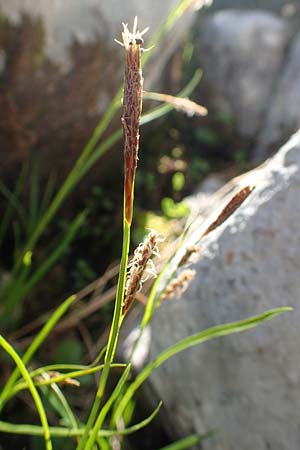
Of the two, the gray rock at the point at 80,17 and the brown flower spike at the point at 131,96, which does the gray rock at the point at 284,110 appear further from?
the brown flower spike at the point at 131,96

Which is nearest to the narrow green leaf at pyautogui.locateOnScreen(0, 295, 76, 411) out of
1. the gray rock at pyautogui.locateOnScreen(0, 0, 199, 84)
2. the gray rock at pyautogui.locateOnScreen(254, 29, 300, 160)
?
the gray rock at pyautogui.locateOnScreen(0, 0, 199, 84)

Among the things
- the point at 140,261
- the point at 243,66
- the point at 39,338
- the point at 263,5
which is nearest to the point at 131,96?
the point at 140,261

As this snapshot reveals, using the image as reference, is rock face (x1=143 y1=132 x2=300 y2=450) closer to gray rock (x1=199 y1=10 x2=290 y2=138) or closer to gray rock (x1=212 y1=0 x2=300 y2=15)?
gray rock (x1=199 y1=10 x2=290 y2=138)

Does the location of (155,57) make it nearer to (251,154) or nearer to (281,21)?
(251,154)

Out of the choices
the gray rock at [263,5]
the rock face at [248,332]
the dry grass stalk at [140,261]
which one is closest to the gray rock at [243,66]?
the gray rock at [263,5]

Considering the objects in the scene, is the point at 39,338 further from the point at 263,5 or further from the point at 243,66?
the point at 263,5
